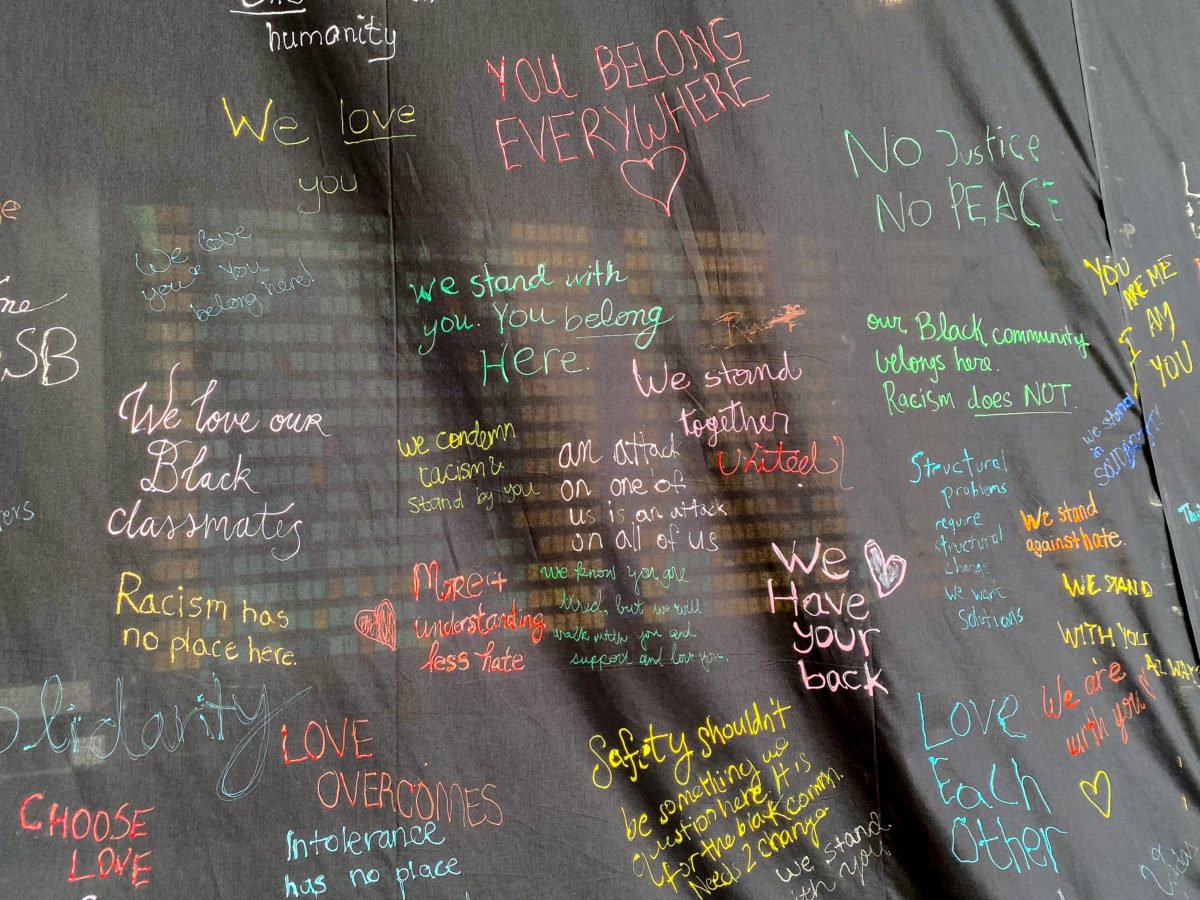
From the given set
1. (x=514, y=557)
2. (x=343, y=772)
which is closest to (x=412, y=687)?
(x=343, y=772)

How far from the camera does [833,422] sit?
1.67 metres

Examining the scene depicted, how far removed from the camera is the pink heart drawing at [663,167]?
1.61 metres

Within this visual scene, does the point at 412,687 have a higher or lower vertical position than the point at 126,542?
lower

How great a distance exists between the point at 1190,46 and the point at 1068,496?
116 centimetres

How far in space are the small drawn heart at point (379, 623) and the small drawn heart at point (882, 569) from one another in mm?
950

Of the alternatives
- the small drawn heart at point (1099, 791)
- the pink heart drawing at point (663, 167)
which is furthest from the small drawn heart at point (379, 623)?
the small drawn heart at point (1099, 791)

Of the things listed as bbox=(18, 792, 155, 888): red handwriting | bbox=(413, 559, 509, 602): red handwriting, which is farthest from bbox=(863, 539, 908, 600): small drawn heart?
bbox=(18, 792, 155, 888): red handwriting

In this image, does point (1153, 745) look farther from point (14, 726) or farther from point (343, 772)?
point (14, 726)

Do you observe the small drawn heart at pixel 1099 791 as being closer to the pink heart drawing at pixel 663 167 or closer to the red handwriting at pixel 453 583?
the red handwriting at pixel 453 583

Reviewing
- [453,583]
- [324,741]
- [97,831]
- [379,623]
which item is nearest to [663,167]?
[453,583]

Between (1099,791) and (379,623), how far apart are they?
5.08 ft

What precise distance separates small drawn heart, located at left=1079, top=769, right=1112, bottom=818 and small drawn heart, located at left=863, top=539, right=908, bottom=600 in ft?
1.98

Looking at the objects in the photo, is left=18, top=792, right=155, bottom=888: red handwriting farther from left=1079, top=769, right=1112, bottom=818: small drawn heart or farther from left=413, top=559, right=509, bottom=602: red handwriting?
left=1079, top=769, right=1112, bottom=818: small drawn heart

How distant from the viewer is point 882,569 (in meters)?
1.67
